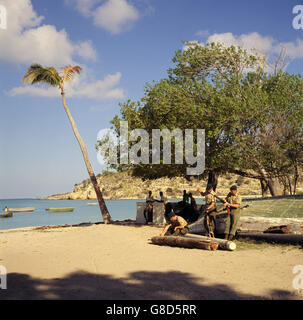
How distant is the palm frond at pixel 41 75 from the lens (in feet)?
75.9

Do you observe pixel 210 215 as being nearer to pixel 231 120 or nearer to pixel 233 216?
pixel 233 216

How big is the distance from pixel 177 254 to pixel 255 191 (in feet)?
310

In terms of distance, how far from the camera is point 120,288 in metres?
7.75

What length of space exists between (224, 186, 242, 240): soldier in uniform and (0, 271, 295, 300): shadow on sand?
16.1 ft

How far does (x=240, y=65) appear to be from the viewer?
2750 cm

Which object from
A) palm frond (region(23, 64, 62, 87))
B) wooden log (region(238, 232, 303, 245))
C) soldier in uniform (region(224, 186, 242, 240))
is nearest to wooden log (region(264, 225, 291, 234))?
wooden log (region(238, 232, 303, 245))

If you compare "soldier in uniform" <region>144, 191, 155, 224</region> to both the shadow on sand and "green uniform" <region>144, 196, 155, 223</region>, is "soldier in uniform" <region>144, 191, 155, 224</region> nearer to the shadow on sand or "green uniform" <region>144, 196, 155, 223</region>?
"green uniform" <region>144, 196, 155, 223</region>

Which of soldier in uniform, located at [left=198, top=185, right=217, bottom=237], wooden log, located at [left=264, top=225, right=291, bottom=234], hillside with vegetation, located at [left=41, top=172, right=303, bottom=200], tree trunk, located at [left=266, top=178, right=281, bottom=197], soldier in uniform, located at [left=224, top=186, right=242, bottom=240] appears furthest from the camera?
hillside with vegetation, located at [left=41, top=172, right=303, bottom=200]

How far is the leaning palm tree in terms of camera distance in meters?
23.3

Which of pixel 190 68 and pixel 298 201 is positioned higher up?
pixel 190 68

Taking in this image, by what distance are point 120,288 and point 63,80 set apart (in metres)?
19.8

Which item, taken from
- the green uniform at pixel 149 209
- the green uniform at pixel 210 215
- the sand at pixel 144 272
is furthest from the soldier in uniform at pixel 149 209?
the green uniform at pixel 210 215

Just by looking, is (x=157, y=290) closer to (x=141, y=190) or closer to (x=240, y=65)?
(x=240, y=65)

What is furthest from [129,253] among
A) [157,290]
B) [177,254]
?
[157,290]
